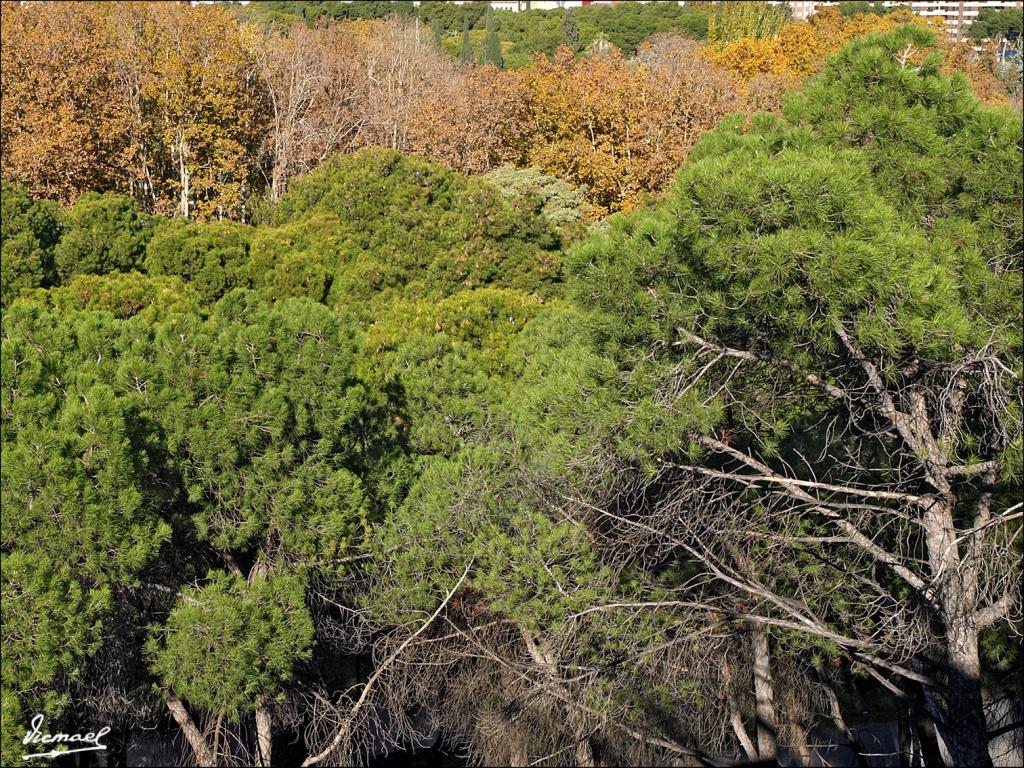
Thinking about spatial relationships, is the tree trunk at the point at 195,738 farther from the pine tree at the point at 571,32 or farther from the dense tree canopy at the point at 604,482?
the pine tree at the point at 571,32

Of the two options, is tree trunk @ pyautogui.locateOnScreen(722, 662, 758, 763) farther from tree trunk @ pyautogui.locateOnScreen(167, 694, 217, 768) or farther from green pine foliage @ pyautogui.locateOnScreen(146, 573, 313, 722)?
tree trunk @ pyautogui.locateOnScreen(167, 694, 217, 768)

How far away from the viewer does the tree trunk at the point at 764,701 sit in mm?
9547

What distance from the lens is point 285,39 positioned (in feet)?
117

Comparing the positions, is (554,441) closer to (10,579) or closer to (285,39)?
(10,579)

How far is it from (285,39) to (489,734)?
30389 mm

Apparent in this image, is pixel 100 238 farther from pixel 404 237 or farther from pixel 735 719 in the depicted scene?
pixel 735 719

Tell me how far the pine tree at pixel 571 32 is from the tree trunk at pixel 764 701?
1668 inches

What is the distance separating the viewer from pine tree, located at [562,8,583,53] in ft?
161

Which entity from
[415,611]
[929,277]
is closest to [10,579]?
[415,611]

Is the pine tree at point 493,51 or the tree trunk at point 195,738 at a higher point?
the pine tree at point 493,51

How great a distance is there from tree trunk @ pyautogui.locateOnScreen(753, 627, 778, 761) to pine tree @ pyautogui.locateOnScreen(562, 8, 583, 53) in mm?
42355

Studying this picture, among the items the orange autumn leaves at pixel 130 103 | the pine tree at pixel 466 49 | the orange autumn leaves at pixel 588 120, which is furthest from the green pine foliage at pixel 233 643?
the pine tree at pixel 466 49

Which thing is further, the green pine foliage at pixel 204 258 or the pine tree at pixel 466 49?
the pine tree at pixel 466 49

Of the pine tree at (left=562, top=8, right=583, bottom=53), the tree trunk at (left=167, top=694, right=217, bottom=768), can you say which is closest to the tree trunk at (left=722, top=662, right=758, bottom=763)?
the tree trunk at (left=167, top=694, right=217, bottom=768)
